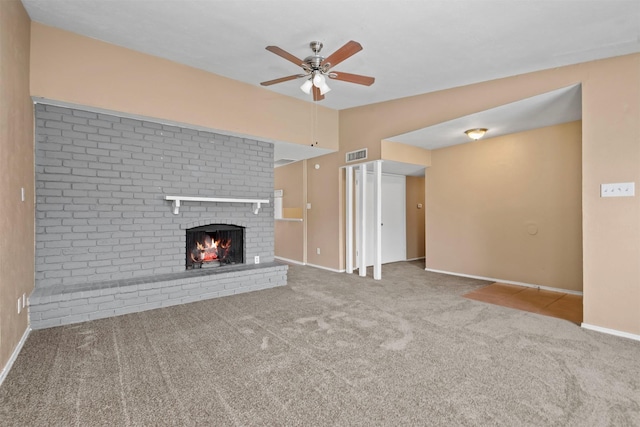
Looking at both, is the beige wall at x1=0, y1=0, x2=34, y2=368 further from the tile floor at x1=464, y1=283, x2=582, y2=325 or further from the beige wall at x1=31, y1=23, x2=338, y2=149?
the tile floor at x1=464, y1=283, x2=582, y2=325

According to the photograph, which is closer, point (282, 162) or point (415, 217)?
point (282, 162)

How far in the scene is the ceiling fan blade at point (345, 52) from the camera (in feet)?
8.16

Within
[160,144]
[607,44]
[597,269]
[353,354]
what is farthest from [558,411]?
[160,144]

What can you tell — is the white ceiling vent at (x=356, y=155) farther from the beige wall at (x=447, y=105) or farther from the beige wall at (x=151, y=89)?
the beige wall at (x=151, y=89)

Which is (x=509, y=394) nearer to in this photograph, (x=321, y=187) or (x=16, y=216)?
(x=16, y=216)

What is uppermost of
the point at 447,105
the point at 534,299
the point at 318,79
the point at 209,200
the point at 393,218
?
the point at 447,105

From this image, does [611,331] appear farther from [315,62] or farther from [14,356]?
[14,356]

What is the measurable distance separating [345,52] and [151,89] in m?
2.58

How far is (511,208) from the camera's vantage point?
4.96 metres

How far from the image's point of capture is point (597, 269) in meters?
2.97

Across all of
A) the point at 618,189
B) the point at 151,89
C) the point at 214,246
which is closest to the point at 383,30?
the point at 618,189

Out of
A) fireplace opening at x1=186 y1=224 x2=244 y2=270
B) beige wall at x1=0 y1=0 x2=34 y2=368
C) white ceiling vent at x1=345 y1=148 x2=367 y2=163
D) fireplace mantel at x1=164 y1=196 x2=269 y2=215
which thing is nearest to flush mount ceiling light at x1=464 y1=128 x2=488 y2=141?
white ceiling vent at x1=345 y1=148 x2=367 y2=163

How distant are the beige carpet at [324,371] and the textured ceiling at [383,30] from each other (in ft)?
9.04

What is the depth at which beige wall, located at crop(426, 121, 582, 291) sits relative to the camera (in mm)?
4375
